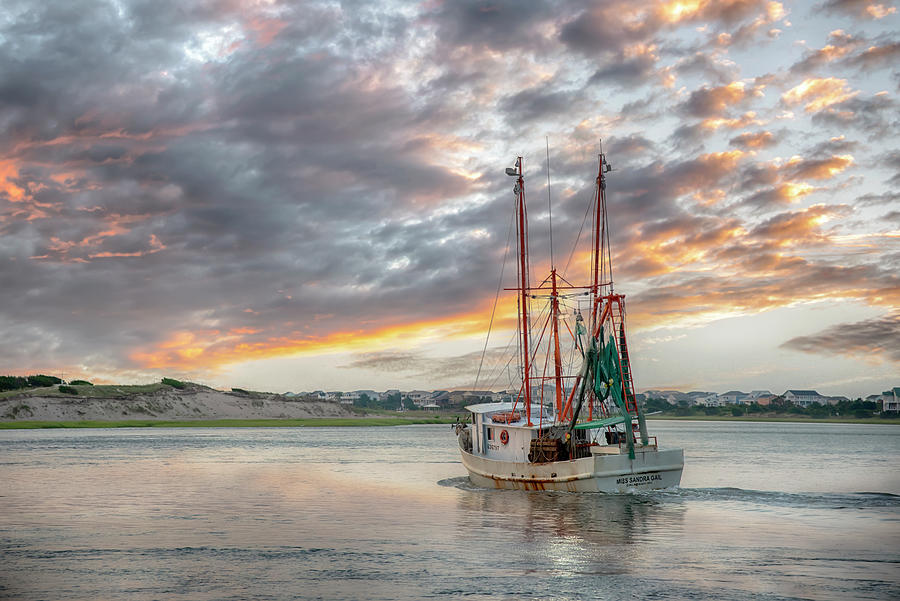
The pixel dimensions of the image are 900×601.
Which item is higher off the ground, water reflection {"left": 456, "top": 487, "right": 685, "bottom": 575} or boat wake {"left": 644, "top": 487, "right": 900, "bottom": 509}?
water reflection {"left": 456, "top": 487, "right": 685, "bottom": 575}

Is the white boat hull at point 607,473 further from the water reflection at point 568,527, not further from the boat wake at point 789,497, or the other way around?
the boat wake at point 789,497

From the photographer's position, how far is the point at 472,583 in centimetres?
2467

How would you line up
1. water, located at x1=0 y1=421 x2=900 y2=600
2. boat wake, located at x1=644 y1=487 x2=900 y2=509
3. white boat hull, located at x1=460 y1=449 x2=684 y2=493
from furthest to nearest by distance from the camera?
boat wake, located at x1=644 y1=487 x2=900 y2=509 < white boat hull, located at x1=460 y1=449 x2=684 y2=493 < water, located at x1=0 y1=421 x2=900 y2=600

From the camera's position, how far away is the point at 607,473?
47.8m

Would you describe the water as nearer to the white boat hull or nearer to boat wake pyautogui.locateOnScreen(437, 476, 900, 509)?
boat wake pyautogui.locateOnScreen(437, 476, 900, 509)

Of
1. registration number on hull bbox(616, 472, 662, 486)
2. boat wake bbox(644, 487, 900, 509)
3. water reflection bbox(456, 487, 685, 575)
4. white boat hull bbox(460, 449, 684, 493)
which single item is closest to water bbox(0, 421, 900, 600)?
water reflection bbox(456, 487, 685, 575)

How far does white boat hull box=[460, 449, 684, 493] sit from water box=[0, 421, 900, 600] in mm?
932

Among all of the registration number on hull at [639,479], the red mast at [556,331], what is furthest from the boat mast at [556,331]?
the registration number on hull at [639,479]

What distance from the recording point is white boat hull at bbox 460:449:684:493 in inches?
1885

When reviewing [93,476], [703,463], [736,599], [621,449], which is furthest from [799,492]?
[93,476]

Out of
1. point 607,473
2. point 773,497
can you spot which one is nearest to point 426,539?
point 607,473

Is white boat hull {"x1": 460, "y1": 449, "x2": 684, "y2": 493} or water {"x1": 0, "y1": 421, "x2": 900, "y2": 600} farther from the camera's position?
white boat hull {"x1": 460, "y1": 449, "x2": 684, "y2": 493}

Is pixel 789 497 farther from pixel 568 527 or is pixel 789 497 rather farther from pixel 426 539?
pixel 426 539

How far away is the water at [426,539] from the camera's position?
24297 mm
